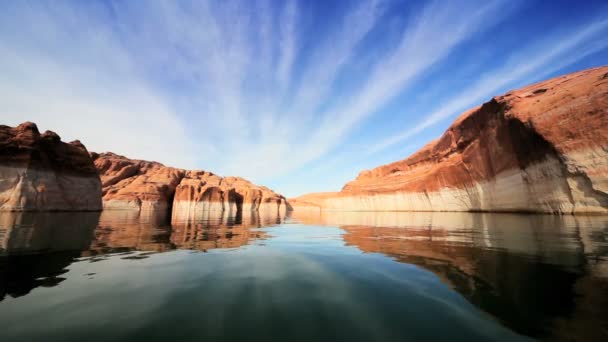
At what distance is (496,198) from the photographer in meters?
23.0

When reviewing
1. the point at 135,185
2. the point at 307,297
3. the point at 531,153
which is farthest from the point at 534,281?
the point at 135,185

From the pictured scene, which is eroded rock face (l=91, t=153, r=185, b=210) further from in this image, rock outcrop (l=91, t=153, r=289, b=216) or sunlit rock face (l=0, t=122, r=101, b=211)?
sunlit rock face (l=0, t=122, r=101, b=211)

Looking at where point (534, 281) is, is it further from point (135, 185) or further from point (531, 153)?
point (135, 185)

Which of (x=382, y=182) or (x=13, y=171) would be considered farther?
(x=382, y=182)

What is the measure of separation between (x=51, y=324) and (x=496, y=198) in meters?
29.7

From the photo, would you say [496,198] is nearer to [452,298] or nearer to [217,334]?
[452,298]

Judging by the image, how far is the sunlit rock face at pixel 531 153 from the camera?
541 inches

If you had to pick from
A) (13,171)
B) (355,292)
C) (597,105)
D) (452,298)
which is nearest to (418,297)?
(452,298)

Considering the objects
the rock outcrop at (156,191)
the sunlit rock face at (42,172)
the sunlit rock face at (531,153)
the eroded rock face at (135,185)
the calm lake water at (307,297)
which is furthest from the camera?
the rock outcrop at (156,191)

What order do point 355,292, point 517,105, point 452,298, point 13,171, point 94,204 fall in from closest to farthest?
Result: point 452,298, point 355,292, point 517,105, point 13,171, point 94,204

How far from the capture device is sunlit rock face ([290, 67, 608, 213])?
13.7 metres

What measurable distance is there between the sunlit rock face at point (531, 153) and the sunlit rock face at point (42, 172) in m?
42.4

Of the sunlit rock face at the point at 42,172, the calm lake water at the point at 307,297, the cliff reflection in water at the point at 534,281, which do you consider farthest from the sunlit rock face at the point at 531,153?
the sunlit rock face at the point at 42,172

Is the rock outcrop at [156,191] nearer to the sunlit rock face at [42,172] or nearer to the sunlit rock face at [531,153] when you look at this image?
the sunlit rock face at [42,172]
